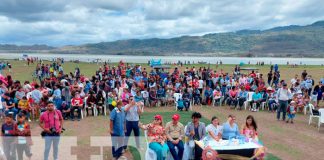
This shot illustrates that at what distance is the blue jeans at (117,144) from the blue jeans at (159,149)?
3.76ft

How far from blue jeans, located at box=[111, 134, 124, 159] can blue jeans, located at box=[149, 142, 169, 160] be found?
115cm

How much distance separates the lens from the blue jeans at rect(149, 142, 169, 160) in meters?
7.14

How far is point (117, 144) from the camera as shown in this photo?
8.09 m

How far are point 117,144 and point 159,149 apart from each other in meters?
1.44

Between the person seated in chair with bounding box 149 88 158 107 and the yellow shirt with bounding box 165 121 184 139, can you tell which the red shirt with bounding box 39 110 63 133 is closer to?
the yellow shirt with bounding box 165 121 184 139

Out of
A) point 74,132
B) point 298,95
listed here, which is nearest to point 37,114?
point 74,132

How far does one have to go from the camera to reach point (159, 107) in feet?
54.9

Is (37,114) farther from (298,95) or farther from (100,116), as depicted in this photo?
(298,95)

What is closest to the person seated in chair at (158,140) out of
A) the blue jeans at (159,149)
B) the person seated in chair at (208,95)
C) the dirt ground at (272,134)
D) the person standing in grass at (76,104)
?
the blue jeans at (159,149)

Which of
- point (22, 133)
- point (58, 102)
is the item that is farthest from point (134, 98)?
point (58, 102)

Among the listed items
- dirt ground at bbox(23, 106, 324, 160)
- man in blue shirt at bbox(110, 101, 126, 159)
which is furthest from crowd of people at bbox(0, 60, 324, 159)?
dirt ground at bbox(23, 106, 324, 160)

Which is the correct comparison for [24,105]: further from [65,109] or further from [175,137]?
[175,137]

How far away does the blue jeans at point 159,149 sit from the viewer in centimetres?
714

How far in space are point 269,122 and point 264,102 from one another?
10.2ft
